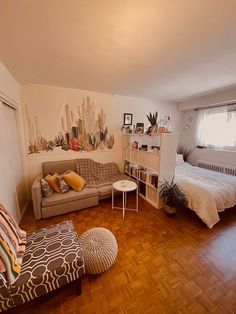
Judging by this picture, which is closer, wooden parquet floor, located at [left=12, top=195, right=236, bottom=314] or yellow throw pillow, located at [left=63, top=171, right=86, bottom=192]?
wooden parquet floor, located at [left=12, top=195, right=236, bottom=314]

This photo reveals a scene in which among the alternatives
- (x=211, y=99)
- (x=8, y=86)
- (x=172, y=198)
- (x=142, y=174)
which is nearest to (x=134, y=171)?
(x=142, y=174)

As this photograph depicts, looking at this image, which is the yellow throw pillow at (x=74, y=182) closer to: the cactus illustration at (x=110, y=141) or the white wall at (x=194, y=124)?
the cactus illustration at (x=110, y=141)

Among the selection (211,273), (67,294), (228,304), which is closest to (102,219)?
(67,294)

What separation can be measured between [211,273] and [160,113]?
3.70 metres

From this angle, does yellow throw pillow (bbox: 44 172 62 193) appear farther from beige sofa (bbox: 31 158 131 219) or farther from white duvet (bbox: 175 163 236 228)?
white duvet (bbox: 175 163 236 228)

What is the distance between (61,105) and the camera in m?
2.96

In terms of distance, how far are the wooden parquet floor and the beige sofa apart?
21 centimetres

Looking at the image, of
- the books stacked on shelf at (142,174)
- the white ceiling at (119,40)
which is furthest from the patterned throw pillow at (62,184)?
the white ceiling at (119,40)

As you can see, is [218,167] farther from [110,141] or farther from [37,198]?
[37,198]

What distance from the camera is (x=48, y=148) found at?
2.98m

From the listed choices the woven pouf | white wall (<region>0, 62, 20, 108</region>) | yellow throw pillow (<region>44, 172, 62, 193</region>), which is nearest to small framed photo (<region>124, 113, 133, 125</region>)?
yellow throw pillow (<region>44, 172, 62, 193</region>)

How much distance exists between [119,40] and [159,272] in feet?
8.03

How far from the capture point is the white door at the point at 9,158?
1.78 metres

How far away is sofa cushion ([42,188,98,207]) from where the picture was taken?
7.53ft
